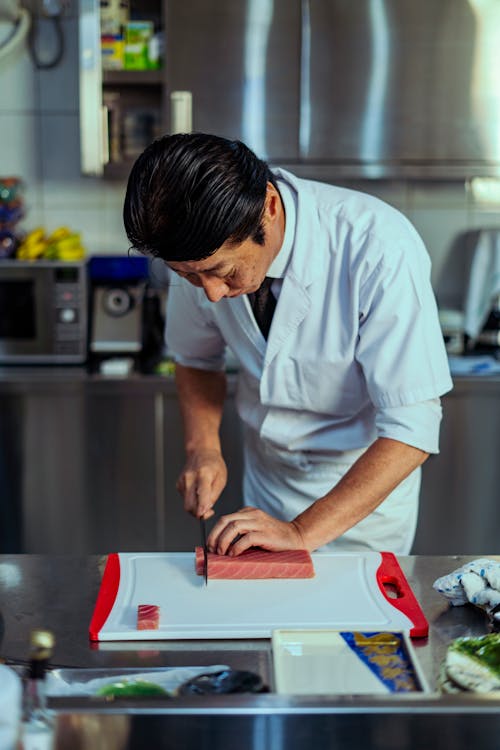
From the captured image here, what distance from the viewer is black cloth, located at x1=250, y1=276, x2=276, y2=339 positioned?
64.1 inches

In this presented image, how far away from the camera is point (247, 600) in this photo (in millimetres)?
1278

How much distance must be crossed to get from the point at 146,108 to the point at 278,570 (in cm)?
195

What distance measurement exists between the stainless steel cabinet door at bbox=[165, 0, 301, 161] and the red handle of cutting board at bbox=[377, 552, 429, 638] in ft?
5.61

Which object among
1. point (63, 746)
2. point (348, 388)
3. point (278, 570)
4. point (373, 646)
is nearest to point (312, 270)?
point (348, 388)

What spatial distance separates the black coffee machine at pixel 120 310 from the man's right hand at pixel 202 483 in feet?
4.07

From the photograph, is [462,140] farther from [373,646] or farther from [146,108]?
[373,646]

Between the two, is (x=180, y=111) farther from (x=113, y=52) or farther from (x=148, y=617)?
(x=148, y=617)

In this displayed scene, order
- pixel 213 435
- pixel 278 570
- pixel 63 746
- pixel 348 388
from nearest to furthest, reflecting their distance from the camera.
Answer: pixel 63 746 < pixel 278 570 < pixel 348 388 < pixel 213 435

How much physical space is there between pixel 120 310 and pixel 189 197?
5.86 feet

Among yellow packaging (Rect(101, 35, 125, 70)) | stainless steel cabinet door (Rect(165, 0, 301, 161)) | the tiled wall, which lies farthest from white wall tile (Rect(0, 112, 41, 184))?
stainless steel cabinet door (Rect(165, 0, 301, 161))

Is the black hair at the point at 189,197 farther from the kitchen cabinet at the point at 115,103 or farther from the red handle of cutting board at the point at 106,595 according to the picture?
the kitchen cabinet at the point at 115,103

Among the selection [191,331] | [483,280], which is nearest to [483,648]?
[191,331]

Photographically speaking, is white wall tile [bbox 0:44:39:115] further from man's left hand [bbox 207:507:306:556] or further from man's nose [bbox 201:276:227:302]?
man's left hand [bbox 207:507:306:556]

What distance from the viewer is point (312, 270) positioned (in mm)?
1553
